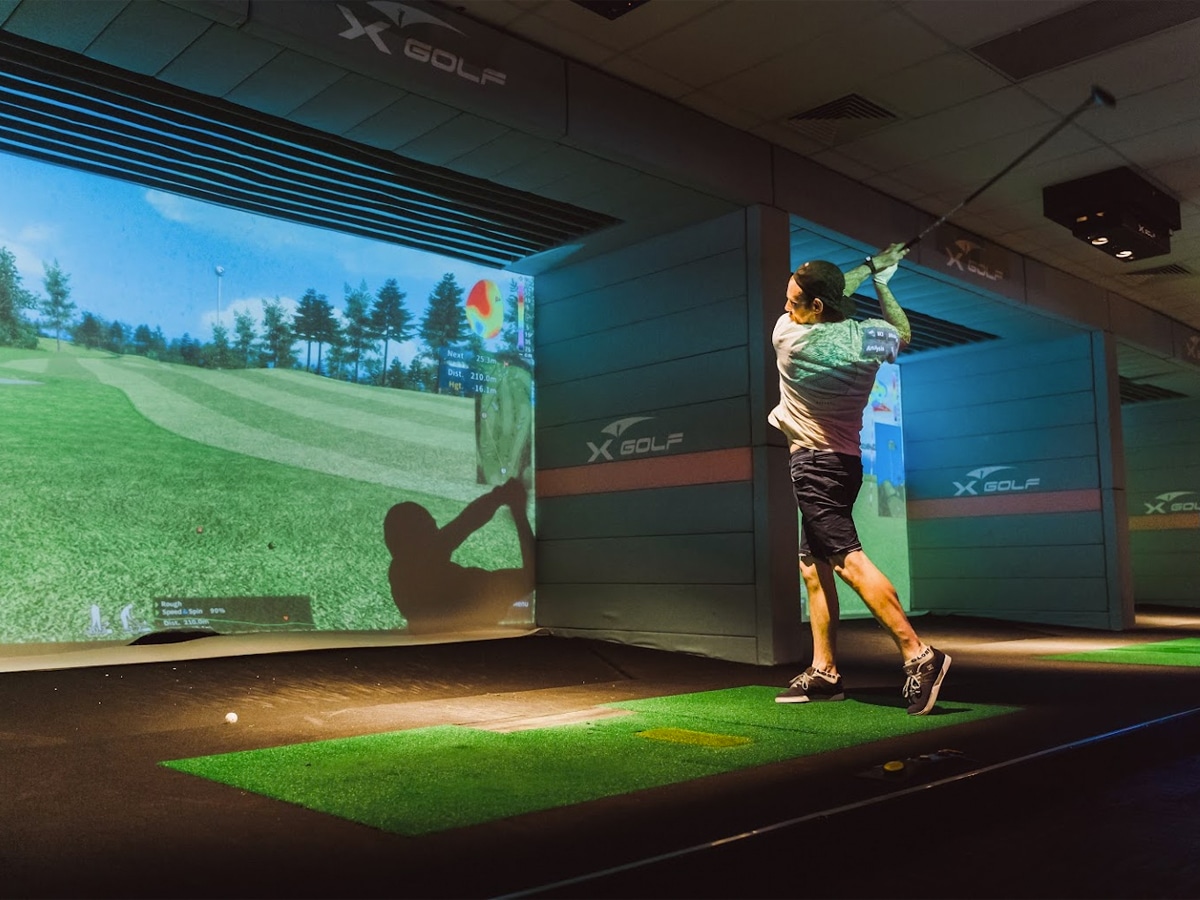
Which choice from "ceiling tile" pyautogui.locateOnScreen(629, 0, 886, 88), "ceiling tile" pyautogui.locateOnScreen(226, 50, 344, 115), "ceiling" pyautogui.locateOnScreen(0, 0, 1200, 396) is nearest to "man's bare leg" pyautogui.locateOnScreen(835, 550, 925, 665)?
"ceiling" pyautogui.locateOnScreen(0, 0, 1200, 396)

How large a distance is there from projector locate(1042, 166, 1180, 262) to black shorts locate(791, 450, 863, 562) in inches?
187

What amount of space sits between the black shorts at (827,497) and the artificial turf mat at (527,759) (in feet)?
2.27

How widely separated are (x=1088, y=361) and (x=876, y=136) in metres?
5.18

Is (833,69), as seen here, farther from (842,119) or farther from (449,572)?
(449,572)

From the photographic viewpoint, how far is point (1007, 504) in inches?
430

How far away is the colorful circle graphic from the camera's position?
805 centimetres

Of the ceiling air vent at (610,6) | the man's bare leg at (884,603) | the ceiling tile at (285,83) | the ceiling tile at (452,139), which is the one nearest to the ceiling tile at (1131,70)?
the ceiling air vent at (610,6)

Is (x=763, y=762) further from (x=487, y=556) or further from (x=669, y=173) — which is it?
(x=487, y=556)

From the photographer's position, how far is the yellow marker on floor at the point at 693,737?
3.30m

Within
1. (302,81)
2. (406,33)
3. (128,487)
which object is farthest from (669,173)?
(128,487)

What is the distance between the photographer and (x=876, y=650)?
7641 mm

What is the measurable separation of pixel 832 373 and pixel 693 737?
5.37ft

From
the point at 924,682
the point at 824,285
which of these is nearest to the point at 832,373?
the point at 824,285

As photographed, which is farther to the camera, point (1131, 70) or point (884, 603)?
point (1131, 70)
